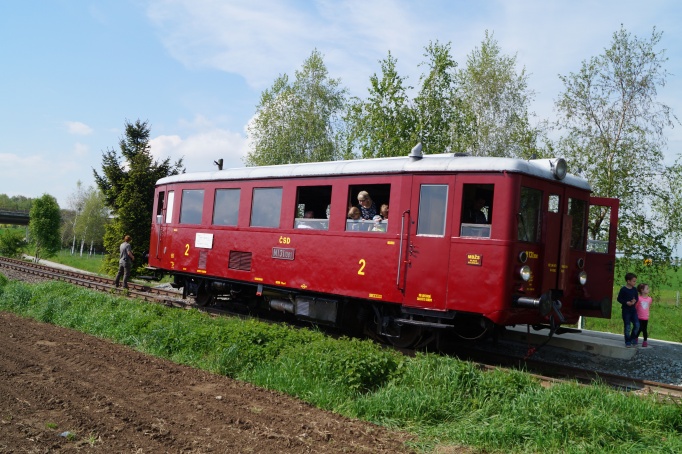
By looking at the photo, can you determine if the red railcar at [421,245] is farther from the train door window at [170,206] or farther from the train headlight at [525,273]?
the train door window at [170,206]

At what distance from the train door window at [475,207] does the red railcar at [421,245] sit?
20 mm

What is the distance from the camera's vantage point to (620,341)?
12742 mm

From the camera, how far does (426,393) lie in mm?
7023

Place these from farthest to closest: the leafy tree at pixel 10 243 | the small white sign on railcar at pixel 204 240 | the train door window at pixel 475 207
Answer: the leafy tree at pixel 10 243 → the small white sign on railcar at pixel 204 240 → the train door window at pixel 475 207

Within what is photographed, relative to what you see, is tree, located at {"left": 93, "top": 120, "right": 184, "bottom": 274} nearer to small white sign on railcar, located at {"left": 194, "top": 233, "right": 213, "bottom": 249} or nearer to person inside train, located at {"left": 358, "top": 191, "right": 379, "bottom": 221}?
small white sign on railcar, located at {"left": 194, "top": 233, "right": 213, "bottom": 249}

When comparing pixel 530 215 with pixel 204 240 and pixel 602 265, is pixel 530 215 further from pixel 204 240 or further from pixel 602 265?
pixel 204 240

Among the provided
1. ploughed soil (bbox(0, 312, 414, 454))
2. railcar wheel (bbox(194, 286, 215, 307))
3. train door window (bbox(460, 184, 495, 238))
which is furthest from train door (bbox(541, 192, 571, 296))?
railcar wheel (bbox(194, 286, 215, 307))

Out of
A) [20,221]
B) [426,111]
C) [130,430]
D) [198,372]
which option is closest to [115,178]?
[426,111]

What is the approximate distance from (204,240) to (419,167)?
6272mm

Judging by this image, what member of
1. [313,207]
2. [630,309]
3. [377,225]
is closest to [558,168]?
[377,225]

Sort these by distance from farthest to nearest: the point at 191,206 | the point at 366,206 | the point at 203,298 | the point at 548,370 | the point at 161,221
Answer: the point at 161,221 → the point at 203,298 → the point at 191,206 → the point at 366,206 → the point at 548,370

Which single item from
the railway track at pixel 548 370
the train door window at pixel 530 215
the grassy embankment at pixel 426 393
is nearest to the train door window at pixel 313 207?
the grassy embankment at pixel 426 393

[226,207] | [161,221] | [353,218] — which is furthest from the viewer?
[161,221]

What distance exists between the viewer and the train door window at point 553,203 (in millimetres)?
9945
